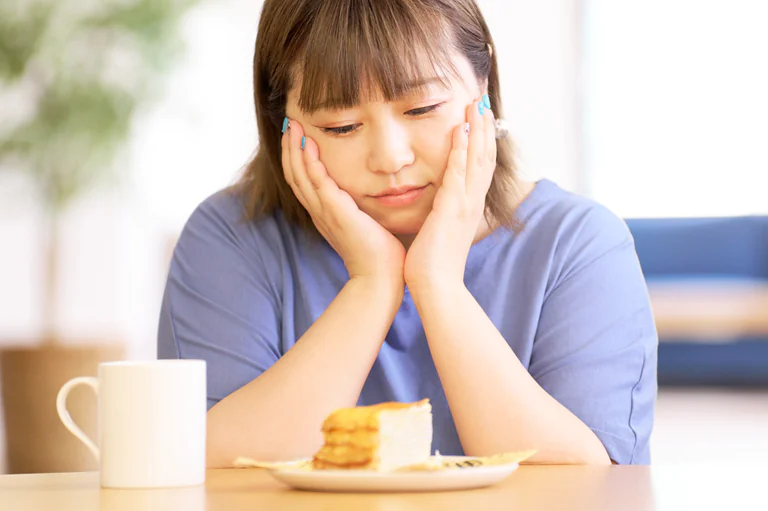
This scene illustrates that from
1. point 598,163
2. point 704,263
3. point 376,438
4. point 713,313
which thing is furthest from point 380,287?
point 598,163

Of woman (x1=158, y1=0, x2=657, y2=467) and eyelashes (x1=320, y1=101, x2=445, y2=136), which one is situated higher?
eyelashes (x1=320, y1=101, x2=445, y2=136)

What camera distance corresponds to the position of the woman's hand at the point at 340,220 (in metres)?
1.16

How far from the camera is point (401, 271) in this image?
1167mm

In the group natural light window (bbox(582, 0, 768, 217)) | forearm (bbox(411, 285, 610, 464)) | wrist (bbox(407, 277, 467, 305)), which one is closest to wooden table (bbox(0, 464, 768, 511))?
forearm (bbox(411, 285, 610, 464))

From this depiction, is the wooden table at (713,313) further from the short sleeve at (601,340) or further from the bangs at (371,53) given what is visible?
the bangs at (371,53)

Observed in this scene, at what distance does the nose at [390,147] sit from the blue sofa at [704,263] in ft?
12.1

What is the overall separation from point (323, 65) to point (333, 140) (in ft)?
0.32

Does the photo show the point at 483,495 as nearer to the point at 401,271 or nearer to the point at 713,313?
the point at 401,271

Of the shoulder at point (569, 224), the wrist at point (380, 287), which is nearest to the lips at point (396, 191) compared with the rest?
the wrist at point (380, 287)

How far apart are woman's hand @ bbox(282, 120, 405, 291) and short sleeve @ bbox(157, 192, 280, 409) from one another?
12 centimetres

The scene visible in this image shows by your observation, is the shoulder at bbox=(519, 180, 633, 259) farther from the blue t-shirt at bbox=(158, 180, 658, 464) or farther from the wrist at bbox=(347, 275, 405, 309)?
the wrist at bbox=(347, 275, 405, 309)

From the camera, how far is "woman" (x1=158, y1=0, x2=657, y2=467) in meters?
1.04

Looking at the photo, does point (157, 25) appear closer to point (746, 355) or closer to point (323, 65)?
point (323, 65)

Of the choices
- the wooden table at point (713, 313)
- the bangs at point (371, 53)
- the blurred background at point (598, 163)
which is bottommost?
the wooden table at point (713, 313)
